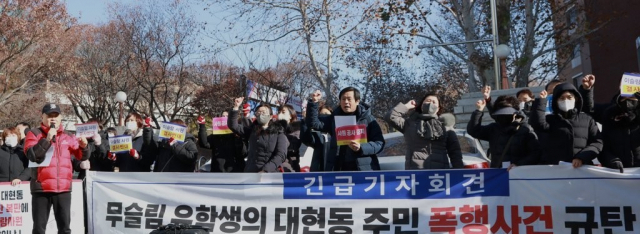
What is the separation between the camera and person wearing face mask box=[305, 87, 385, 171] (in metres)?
7.15

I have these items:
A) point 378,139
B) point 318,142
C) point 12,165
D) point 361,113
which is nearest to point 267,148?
point 318,142

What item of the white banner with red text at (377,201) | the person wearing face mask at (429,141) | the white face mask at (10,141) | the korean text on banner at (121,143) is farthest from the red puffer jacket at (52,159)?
the person wearing face mask at (429,141)

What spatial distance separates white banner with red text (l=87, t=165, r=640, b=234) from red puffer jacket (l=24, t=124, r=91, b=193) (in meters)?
0.37

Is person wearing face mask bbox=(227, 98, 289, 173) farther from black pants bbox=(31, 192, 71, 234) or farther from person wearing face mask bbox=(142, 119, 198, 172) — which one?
black pants bbox=(31, 192, 71, 234)

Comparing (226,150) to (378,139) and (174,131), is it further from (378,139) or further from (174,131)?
(378,139)

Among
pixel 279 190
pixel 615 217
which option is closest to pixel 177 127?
pixel 279 190

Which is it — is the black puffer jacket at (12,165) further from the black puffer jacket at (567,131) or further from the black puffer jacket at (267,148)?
the black puffer jacket at (567,131)

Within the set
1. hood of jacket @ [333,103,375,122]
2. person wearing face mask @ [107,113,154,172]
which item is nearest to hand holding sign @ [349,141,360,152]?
hood of jacket @ [333,103,375,122]

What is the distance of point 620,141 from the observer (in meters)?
6.21

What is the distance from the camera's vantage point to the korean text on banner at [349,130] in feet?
22.5

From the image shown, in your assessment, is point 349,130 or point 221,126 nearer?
point 349,130

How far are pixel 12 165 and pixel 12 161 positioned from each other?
0.05 m

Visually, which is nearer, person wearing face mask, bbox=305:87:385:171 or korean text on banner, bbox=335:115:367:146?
korean text on banner, bbox=335:115:367:146

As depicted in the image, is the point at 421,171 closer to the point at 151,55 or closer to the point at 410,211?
the point at 410,211
